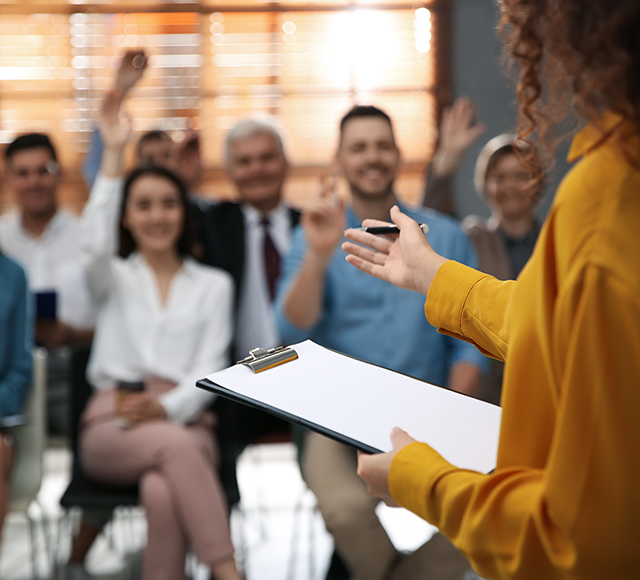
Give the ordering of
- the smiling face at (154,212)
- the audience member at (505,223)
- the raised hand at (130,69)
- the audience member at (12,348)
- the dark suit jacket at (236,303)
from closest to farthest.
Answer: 1. the audience member at (12,348)
2. the dark suit jacket at (236,303)
3. the smiling face at (154,212)
4. the audience member at (505,223)
5. the raised hand at (130,69)

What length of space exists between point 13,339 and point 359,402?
5.26 ft

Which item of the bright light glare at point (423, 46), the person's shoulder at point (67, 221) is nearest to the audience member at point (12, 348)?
the person's shoulder at point (67, 221)

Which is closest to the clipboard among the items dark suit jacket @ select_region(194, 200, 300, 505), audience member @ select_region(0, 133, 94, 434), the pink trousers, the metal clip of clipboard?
the metal clip of clipboard

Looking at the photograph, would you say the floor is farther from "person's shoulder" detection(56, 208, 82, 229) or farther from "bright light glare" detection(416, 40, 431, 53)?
"bright light glare" detection(416, 40, 431, 53)

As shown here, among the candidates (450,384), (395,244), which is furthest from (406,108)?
(395,244)

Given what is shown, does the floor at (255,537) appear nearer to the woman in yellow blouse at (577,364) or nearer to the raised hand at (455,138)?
the raised hand at (455,138)

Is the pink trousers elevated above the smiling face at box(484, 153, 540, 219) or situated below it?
below

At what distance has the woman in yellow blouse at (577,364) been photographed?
565 mm

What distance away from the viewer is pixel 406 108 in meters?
4.46

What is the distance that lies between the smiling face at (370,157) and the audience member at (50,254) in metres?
1.04

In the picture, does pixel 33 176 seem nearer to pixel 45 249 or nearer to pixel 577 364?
pixel 45 249

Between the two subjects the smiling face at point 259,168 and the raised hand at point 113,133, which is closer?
the raised hand at point 113,133

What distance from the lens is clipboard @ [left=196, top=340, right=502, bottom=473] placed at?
2.72ft

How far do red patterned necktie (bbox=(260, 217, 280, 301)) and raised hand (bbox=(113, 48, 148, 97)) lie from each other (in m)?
0.73
